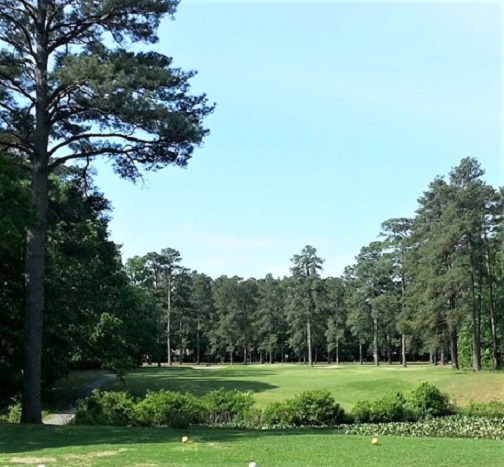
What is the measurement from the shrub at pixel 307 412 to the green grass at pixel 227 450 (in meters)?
4.07

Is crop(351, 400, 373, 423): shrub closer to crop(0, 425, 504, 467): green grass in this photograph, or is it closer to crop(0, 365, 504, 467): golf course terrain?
crop(0, 365, 504, 467): golf course terrain

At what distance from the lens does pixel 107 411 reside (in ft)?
61.9

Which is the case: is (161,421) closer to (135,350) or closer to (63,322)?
(63,322)

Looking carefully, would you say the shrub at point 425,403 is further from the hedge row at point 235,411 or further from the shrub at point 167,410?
the shrub at point 167,410

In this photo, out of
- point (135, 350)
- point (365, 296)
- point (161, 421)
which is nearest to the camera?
point (161, 421)

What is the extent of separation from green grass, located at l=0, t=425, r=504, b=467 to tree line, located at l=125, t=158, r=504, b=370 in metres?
35.2

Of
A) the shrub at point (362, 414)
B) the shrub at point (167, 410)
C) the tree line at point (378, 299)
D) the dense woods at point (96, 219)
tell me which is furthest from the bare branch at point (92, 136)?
the tree line at point (378, 299)

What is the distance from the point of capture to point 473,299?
4591 centimetres

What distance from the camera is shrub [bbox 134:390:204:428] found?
17.7 m

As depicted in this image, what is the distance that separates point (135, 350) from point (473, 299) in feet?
79.2

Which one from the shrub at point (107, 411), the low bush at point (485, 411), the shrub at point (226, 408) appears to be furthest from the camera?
the low bush at point (485, 411)

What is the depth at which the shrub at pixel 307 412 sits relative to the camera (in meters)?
18.6

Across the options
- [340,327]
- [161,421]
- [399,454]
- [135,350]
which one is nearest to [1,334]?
[161,421]

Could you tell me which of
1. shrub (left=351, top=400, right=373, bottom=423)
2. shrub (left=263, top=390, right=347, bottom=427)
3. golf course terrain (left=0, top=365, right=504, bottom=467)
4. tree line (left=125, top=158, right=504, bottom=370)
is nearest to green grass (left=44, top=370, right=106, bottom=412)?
shrub (left=263, top=390, right=347, bottom=427)
